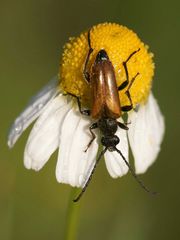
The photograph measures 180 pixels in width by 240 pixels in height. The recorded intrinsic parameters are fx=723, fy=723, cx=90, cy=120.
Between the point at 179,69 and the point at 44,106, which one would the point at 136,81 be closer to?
the point at 44,106

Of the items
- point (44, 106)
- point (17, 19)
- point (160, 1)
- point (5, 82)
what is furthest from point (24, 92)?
point (44, 106)

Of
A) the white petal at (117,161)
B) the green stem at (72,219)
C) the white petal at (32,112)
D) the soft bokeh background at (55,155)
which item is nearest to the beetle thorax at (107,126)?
the white petal at (117,161)

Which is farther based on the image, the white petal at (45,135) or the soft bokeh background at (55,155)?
the soft bokeh background at (55,155)

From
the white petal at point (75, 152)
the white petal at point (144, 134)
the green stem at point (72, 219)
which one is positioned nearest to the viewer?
the green stem at point (72, 219)

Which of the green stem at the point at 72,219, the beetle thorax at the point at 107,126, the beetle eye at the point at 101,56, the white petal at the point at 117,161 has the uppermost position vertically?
the beetle eye at the point at 101,56

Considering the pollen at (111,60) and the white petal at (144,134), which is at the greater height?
the pollen at (111,60)

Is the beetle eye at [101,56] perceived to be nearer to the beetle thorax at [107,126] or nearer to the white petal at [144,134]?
the beetle thorax at [107,126]

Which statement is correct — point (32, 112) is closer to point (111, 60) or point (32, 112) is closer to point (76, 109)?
point (76, 109)

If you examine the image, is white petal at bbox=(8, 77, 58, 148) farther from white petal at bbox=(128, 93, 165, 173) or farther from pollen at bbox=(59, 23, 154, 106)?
white petal at bbox=(128, 93, 165, 173)
